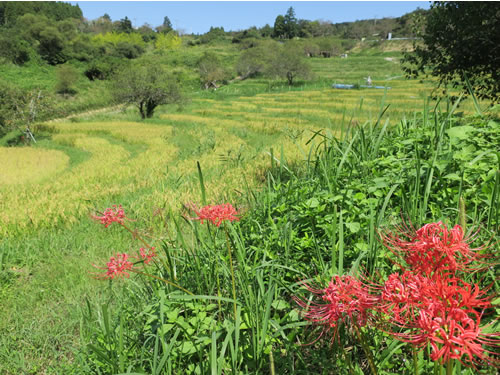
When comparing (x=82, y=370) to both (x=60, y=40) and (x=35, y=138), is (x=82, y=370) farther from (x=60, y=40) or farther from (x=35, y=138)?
(x=60, y=40)

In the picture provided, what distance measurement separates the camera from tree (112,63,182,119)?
26703 millimetres

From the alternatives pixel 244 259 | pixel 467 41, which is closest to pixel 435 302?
pixel 244 259

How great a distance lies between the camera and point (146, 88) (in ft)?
86.9

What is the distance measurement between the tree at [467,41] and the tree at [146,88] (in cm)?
2315

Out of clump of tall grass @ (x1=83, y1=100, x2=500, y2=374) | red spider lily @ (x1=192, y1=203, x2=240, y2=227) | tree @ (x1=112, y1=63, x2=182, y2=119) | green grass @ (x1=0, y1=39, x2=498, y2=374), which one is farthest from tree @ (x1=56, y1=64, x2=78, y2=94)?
red spider lily @ (x1=192, y1=203, x2=240, y2=227)

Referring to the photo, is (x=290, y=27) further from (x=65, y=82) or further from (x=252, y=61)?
(x=65, y=82)

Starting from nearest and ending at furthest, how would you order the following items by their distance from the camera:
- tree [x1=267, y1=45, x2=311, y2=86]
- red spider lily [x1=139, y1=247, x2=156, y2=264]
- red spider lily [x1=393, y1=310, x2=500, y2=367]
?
1. red spider lily [x1=393, y1=310, x2=500, y2=367]
2. red spider lily [x1=139, y1=247, x2=156, y2=264]
3. tree [x1=267, y1=45, x2=311, y2=86]

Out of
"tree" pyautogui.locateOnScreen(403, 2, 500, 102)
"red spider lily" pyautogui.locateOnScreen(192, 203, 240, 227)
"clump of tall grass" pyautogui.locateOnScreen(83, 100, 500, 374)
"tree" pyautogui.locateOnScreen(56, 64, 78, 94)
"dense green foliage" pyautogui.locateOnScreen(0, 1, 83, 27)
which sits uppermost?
"dense green foliage" pyautogui.locateOnScreen(0, 1, 83, 27)

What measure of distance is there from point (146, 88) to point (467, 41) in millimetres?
24252

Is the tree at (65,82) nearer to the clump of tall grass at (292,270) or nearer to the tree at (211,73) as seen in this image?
the tree at (211,73)

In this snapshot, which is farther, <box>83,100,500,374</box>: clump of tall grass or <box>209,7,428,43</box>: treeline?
<box>209,7,428,43</box>: treeline

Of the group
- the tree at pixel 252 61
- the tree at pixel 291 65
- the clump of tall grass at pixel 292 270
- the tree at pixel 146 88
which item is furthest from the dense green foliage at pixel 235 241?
the tree at pixel 252 61

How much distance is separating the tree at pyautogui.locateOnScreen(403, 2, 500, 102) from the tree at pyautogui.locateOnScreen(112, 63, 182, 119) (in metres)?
23.2

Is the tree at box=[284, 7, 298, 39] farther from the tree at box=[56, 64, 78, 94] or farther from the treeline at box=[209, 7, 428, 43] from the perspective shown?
the tree at box=[56, 64, 78, 94]
